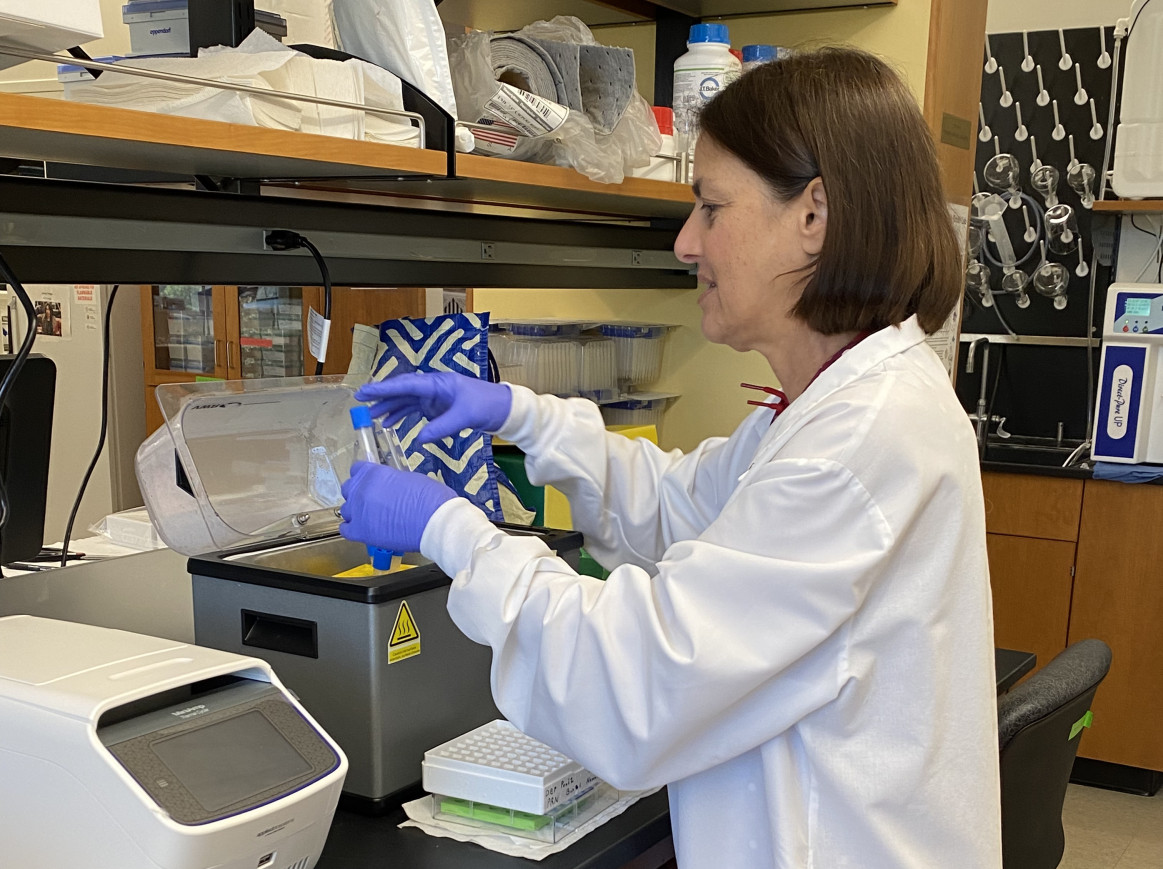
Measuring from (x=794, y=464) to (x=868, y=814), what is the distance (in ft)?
1.11

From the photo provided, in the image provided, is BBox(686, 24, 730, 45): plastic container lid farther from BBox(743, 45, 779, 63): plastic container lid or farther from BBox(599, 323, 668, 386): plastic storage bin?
BBox(599, 323, 668, 386): plastic storage bin

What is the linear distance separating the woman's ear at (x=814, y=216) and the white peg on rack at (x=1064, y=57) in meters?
3.25

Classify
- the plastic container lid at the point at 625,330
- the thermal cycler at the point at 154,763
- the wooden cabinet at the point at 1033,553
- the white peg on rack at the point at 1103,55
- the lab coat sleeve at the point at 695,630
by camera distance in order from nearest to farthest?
the thermal cycler at the point at 154,763
the lab coat sleeve at the point at 695,630
the plastic container lid at the point at 625,330
the wooden cabinet at the point at 1033,553
the white peg on rack at the point at 1103,55

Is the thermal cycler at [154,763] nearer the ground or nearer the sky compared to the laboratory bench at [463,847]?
nearer the sky

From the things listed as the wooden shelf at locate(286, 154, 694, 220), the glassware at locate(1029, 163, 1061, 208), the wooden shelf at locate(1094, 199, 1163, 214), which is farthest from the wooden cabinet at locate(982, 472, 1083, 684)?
the wooden shelf at locate(286, 154, 694, 220)

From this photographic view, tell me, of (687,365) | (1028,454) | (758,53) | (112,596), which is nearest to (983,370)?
(1028,454)

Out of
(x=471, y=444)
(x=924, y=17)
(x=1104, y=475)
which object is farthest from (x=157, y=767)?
(x=1104, y=475)

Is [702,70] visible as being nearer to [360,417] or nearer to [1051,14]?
[360,417]

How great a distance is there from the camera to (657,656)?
1019 mm

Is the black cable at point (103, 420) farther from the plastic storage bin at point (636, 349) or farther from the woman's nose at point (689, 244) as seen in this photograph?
the plastic storage bin at point (636, 349)

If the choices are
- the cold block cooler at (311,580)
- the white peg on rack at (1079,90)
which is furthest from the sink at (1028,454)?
the cold block cooler at (311,580)

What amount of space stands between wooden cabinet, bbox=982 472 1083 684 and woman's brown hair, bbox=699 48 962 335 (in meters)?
2.47

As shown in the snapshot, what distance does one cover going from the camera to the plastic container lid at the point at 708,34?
188 centimetres

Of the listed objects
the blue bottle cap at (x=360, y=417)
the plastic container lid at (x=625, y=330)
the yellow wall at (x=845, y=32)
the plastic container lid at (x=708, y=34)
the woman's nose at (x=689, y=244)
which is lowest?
the blue bottle cap at (x=360, y=417)
